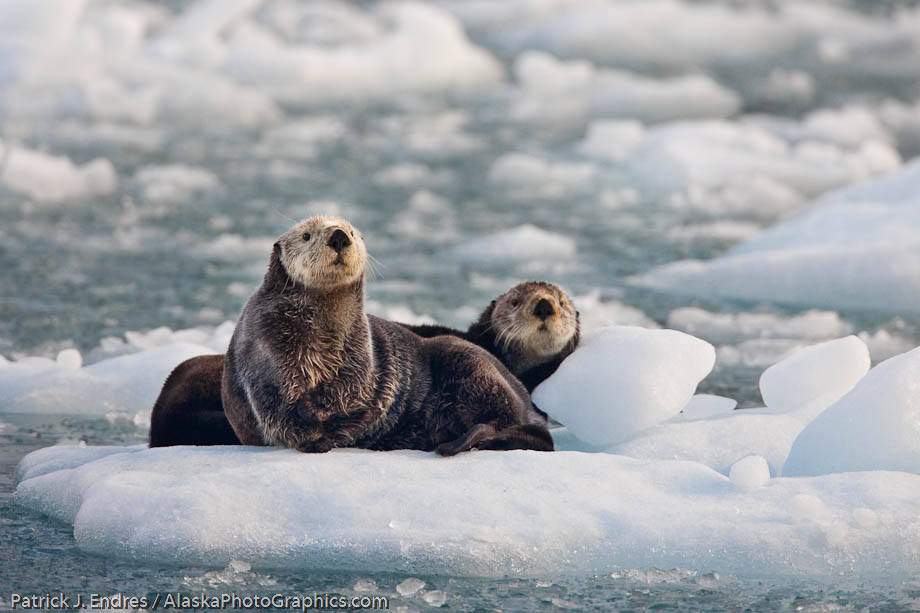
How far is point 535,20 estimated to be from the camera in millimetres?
22453

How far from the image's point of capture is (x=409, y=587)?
3467 millimetres

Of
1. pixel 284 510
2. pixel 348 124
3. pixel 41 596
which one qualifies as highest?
pixel 348 124

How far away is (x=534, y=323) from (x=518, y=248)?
5590mm

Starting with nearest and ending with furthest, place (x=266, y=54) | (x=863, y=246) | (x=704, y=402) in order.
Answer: (x=704, y=402)
(x=863, y=246)
(x=266, y=54)

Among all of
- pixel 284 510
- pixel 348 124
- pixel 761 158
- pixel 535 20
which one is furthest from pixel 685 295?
pixel 535 20

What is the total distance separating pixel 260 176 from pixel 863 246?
24.4 feet

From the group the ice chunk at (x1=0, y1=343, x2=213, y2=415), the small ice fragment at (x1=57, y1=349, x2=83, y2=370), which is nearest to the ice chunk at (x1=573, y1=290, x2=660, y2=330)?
the ice chunk at (x1=0, y1=343, x2=213, y2=415)

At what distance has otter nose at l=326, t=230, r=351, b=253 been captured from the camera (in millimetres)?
4062

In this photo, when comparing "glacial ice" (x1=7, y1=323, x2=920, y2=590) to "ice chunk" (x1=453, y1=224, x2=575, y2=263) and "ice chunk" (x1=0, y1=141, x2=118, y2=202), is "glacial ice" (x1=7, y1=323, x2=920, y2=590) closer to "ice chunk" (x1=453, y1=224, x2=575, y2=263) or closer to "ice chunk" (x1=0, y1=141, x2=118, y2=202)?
"ice chunk" (x1=453, y1=224, x2=575, y2=263)

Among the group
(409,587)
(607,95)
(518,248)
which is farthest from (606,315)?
(607,95)

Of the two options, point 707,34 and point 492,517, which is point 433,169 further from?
point 492,517

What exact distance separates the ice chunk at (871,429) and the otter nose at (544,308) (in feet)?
3.98

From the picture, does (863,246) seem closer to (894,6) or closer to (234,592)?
(234,592)

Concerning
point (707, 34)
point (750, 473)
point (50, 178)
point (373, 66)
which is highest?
point (707, 34)
